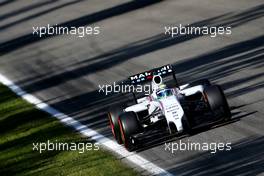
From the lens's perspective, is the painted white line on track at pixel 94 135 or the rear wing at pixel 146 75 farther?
the rear wing at pixel 146 75

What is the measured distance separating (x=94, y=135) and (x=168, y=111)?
2.65m

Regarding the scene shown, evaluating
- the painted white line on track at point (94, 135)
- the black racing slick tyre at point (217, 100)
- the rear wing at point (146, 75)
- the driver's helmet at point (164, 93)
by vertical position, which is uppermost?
the rear wing at point (146, 75)

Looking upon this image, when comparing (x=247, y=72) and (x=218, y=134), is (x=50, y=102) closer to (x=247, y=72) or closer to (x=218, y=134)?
(x=247, y=72)

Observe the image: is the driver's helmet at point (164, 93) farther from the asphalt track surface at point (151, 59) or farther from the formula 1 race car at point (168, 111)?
the asphalt track surface at point (151, 59)

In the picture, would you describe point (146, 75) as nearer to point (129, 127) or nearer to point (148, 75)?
point (148, 75)

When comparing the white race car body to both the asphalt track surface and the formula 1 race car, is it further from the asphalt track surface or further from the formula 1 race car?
the asphalt track surface

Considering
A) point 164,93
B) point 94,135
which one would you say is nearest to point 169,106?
point 164,93

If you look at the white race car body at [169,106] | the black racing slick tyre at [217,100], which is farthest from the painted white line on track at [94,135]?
the black racing slick tyre at [217,100]

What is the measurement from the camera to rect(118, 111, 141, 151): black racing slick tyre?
17094 mm

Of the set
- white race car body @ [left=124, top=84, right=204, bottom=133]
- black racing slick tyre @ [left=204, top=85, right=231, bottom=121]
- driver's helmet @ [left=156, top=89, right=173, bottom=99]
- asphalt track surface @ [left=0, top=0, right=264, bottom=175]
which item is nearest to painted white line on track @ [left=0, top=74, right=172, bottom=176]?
asphalt track surface @ [left=0, top=0, right=264, bottom=175]

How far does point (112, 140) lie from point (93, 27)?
1623cm

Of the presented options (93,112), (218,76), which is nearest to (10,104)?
(93,112)

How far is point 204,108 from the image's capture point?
17.7 meters

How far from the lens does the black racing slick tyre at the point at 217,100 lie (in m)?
17.2
